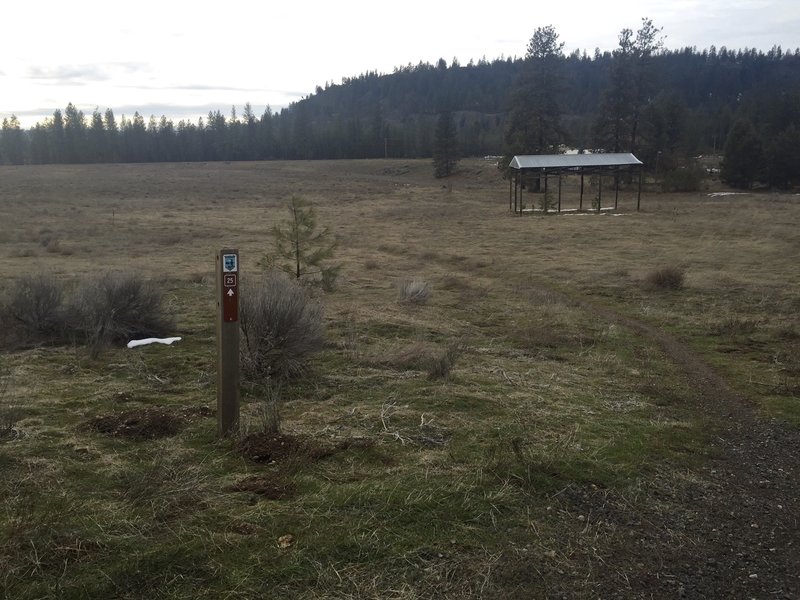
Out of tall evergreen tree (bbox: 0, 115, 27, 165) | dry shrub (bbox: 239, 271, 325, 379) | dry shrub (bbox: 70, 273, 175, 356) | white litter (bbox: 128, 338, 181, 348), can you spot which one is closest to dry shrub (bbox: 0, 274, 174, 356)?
dry shrub (bbox: 70, 273, 175, 356)

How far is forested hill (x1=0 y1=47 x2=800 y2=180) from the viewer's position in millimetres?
50938

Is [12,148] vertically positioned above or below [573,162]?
above

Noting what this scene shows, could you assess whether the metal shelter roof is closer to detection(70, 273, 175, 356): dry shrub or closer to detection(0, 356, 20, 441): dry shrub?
detection(70, 273, 175, 356): dry shrub

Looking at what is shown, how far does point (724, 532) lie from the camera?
13.8 feet

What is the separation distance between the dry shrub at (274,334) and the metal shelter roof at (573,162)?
99.1 feet

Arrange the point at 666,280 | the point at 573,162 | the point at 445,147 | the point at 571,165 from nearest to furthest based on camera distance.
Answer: the point at 666,280 < the point at 571,165 < the point at 573,162 < the point at 445,147

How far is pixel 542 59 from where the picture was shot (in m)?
50.2

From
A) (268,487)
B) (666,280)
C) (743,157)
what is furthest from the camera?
(743,157)

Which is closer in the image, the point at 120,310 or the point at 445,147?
the point at 120,310

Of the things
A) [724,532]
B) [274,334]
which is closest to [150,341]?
[274,334]

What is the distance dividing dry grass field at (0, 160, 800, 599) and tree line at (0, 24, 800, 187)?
39.5m

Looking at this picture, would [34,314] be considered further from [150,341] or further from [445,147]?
[445,147]

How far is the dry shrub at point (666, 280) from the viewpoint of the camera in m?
14.6

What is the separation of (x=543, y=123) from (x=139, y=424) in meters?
47.8
